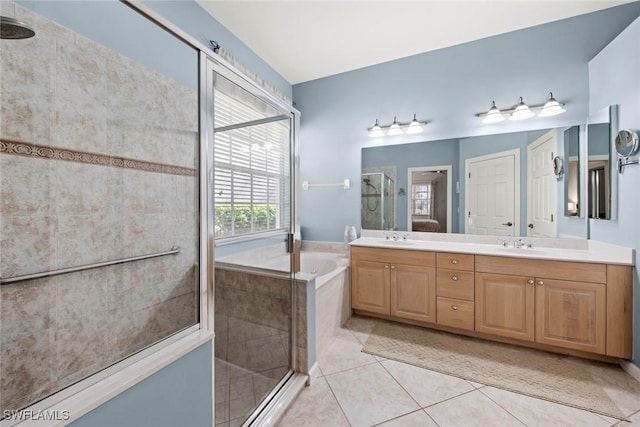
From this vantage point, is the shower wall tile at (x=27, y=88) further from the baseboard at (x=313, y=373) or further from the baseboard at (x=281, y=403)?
the baseboard at (x=313, y=373)

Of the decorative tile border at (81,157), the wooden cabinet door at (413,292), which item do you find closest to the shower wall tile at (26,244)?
the decorative tile border at (81,157)

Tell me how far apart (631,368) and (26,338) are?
3.51 meters

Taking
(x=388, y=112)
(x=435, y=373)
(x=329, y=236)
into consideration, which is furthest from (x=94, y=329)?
(x=388, y=112)

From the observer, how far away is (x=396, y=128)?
2904mm

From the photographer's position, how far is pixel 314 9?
7.12 feet

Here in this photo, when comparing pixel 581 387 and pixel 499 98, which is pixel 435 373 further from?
pixel 499 98

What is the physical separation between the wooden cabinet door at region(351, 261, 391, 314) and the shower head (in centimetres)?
261

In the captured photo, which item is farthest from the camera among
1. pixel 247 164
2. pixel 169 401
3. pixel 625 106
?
pixel 625 106

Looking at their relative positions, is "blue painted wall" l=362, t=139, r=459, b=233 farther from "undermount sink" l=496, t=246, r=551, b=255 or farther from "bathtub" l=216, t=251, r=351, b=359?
"bathtub" l=216, t=251, r=351, b=359

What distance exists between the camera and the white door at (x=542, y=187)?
2.32 metres

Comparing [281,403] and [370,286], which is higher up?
[370,286]

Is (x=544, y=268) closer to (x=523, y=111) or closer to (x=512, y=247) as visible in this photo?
(x=512, y=247)

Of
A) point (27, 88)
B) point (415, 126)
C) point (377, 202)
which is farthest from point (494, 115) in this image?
point (27, 88)

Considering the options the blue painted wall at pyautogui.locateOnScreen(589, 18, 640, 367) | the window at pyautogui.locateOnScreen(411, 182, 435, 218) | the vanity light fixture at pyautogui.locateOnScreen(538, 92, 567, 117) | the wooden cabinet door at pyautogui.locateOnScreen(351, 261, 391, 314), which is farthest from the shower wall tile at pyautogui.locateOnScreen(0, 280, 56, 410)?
the vanity light fixture at pyautogui.locateOnScreen(538, 92, 567, 117)
